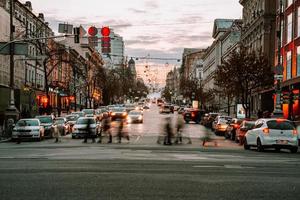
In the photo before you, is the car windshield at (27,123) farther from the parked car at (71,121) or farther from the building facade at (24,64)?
the building facade at (24,64)

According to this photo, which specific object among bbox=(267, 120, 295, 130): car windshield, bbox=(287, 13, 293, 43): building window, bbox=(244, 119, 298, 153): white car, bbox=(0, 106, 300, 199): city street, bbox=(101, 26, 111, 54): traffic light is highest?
bbox=(287, 13, 293, 43): building window

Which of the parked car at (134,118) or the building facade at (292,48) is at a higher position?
the building facade at (292,48)

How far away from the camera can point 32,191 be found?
11.3 m

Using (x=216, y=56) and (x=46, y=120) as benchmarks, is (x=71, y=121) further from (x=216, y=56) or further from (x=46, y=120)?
(x=216, y=56)

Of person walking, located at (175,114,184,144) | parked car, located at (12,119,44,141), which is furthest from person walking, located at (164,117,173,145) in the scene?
parked car, located at (12,119,44,141)

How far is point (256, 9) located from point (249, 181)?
68041 millimetres

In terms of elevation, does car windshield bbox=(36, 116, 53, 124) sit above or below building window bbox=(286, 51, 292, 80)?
below

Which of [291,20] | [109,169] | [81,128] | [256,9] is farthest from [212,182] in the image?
[256,9]

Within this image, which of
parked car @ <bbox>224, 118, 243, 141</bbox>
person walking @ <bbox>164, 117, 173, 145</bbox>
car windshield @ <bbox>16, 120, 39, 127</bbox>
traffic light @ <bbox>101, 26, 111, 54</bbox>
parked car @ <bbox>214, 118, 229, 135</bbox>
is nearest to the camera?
traffic light @ <bbox>101, 26, 111, 54</bbox>

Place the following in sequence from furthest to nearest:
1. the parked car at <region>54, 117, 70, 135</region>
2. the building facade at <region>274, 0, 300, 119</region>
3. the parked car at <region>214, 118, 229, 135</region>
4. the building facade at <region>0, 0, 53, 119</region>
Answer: the building facade at <region>0, 0, 53, 119</region> → the building facade at <region>274, 0, 300, 119</region> → the parked car at <region>214, 118, 229, 135</region> → the parked car at <region>54, 117, 70, 135</region>

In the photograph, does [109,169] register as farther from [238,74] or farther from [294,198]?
[238,74]

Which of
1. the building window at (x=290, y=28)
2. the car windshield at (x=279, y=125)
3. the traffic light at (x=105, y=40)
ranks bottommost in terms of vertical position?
the car windshield at (x=279, y=125)

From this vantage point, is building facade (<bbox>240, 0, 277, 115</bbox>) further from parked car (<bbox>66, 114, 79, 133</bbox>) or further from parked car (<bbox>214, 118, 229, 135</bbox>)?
parked car (<bbox>66, 114, 79, 133</bbox>)

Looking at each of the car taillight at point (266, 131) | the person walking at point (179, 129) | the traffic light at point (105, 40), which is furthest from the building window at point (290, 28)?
the car taillight at point (266, 131)
